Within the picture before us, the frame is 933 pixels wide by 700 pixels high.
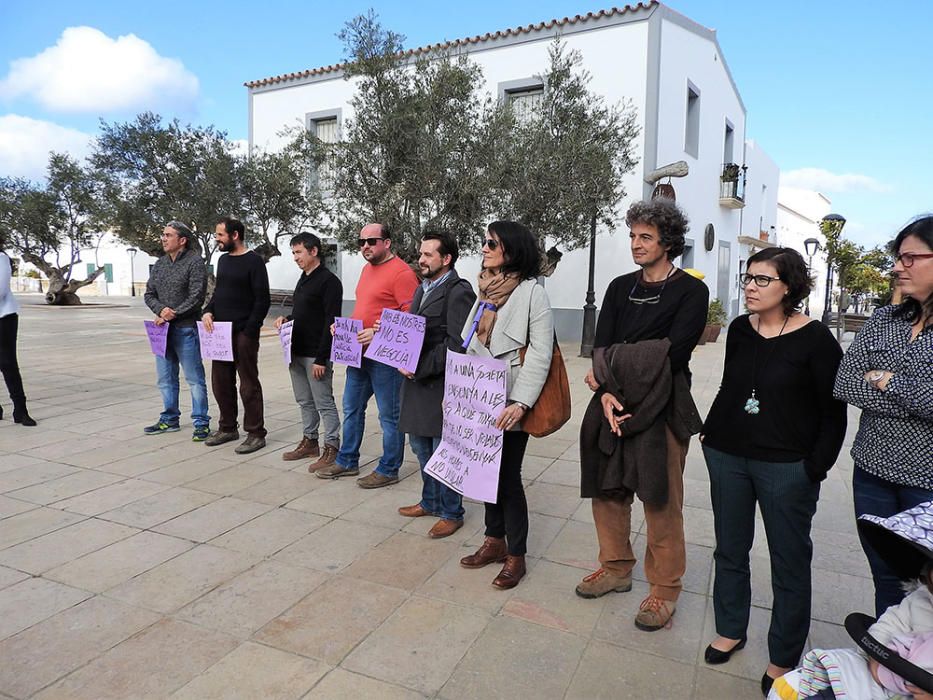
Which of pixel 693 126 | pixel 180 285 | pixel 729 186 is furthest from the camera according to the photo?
pixel 729 186

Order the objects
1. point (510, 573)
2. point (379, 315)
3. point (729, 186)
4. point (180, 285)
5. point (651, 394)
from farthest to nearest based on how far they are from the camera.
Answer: point (729, 186) < point (180, 285) < point (379, 315) < point (510, 573) < point (651, 394)

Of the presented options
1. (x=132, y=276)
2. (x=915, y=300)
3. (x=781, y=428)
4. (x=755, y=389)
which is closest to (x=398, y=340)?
(x=755, y=389)

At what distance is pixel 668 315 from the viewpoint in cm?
282

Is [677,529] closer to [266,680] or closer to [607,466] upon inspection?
[607,466]

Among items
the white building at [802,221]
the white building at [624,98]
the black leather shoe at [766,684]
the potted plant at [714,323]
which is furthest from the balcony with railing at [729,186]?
the black leather shoe at [766,684]

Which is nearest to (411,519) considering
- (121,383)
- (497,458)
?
(497,458)

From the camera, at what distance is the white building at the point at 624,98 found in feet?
47.5

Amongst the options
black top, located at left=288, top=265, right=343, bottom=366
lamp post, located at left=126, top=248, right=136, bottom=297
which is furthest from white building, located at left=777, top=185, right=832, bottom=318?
lamp post, located at left=126, top=248, right=136, bottom=297

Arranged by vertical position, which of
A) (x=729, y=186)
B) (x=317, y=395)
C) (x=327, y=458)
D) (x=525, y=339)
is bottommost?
(x=327, y=458)

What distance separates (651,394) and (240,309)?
3.97m

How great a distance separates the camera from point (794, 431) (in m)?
2.42

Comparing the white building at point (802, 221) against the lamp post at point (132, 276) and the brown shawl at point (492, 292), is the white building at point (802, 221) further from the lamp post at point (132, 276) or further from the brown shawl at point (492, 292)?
the lamp post at point (132, 276)

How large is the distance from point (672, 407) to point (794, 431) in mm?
563

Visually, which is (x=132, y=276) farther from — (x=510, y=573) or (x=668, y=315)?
(x=668, y=315)
